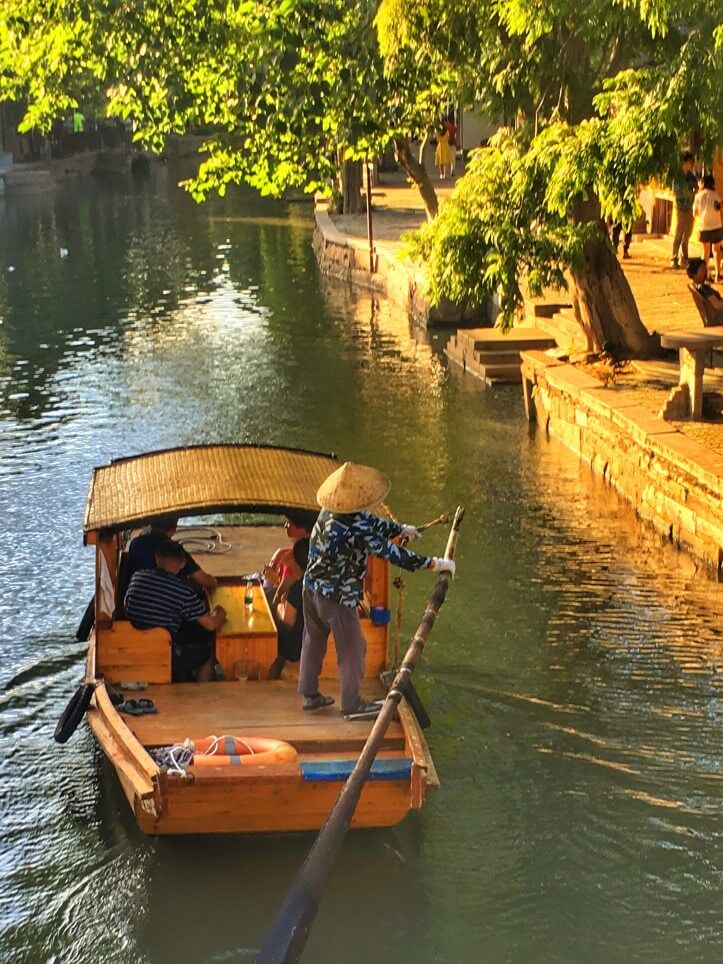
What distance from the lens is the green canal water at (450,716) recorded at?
760 centimetres

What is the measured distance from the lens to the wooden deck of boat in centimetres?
807

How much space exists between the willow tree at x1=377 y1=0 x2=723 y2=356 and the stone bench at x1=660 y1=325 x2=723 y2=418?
4.39ft

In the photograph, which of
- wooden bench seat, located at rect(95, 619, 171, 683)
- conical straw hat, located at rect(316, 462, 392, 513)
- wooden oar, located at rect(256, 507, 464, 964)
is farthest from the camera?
wooden bench seat, located at rect(95, 619, 171, 683)

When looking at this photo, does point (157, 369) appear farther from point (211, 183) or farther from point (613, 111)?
point (613, 111)

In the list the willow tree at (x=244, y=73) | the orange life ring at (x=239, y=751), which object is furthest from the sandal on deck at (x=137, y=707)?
the willow tree at (x=244, y=73)

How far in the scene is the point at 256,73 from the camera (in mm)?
21109

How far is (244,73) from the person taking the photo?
21.8 meters

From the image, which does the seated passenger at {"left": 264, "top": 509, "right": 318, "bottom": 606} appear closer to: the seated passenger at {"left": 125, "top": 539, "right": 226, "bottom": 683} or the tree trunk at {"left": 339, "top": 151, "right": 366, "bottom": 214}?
the seated passenger at {"left": 125, "top": 539, "right": 226, "bottom": 683}

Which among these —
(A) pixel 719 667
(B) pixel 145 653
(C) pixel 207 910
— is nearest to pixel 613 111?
(A) pixel 719 667

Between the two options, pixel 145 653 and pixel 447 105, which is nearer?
pixel 145 653

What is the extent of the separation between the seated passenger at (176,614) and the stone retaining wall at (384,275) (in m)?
13.7

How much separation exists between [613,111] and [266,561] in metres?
7.02

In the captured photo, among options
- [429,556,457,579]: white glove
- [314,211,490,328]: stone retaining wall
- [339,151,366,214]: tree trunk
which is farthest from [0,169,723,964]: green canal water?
[339,151,366,214]: tree trunk

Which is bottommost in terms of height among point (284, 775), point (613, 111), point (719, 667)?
point (719, 667)
